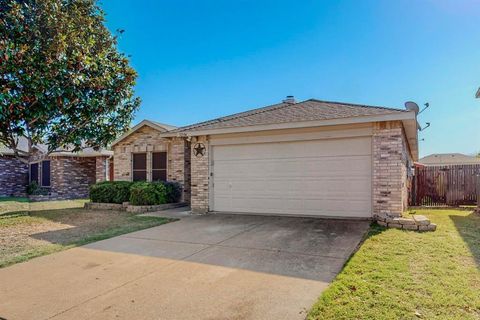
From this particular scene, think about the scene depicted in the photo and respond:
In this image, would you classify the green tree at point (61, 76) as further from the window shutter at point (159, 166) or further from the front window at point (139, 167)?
the front window at point (139, 167)

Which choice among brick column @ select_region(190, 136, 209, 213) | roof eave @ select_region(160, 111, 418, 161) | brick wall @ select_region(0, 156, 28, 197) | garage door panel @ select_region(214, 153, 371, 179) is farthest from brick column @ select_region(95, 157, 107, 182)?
garage door panel @ select_region(214, 153, 371, 179)

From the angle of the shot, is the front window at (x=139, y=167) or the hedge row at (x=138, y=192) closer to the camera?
the hedge row at (x=138, y=192)

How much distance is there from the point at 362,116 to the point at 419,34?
5.15 meters

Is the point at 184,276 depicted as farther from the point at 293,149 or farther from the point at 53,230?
the point at 293,149

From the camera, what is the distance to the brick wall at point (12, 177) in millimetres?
18594

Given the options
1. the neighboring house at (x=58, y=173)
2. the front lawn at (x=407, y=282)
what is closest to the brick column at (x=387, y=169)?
the front lawn at (x=407, y=282)

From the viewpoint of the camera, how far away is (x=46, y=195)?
1864 cm

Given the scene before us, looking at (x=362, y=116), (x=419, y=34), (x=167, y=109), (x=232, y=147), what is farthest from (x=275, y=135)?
(x=167, y=109)

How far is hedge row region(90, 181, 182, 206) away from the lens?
1171 centimetres

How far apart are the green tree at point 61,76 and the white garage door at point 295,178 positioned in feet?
12.6

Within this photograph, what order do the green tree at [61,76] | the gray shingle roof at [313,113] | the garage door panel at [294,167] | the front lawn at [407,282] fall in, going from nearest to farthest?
the front lawn at [407,282] < the green tree at [61,76] < the gray shingle roof at [313,113] < the garage door panel at [294,167]

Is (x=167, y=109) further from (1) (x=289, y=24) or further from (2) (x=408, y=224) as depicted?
(2) (x=408, y=224)

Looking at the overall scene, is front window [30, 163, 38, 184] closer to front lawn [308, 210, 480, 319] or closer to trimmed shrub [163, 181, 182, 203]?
trimmed shrub [163, 181, 182, 203]

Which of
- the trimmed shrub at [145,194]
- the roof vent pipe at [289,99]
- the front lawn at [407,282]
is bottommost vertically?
the front lawn at [407,282]
